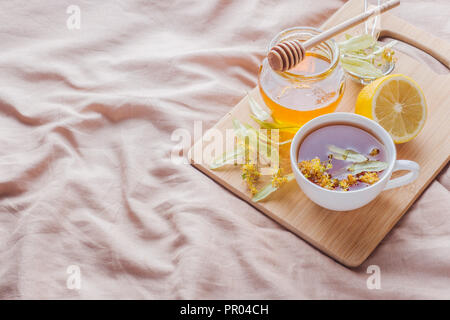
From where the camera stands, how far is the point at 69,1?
3.63ft

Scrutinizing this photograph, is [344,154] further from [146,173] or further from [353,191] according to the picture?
[146,173]

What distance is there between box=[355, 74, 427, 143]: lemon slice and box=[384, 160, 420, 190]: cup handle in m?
0.11

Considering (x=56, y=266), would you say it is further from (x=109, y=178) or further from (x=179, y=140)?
(x=179, y=140)

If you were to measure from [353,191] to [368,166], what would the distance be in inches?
2.9

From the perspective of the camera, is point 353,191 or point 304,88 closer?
point 353,191

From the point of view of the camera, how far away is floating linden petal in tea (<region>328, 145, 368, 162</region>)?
0.80 meters

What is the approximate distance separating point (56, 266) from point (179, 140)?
0.33 metres

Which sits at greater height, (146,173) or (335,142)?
(335,142)
